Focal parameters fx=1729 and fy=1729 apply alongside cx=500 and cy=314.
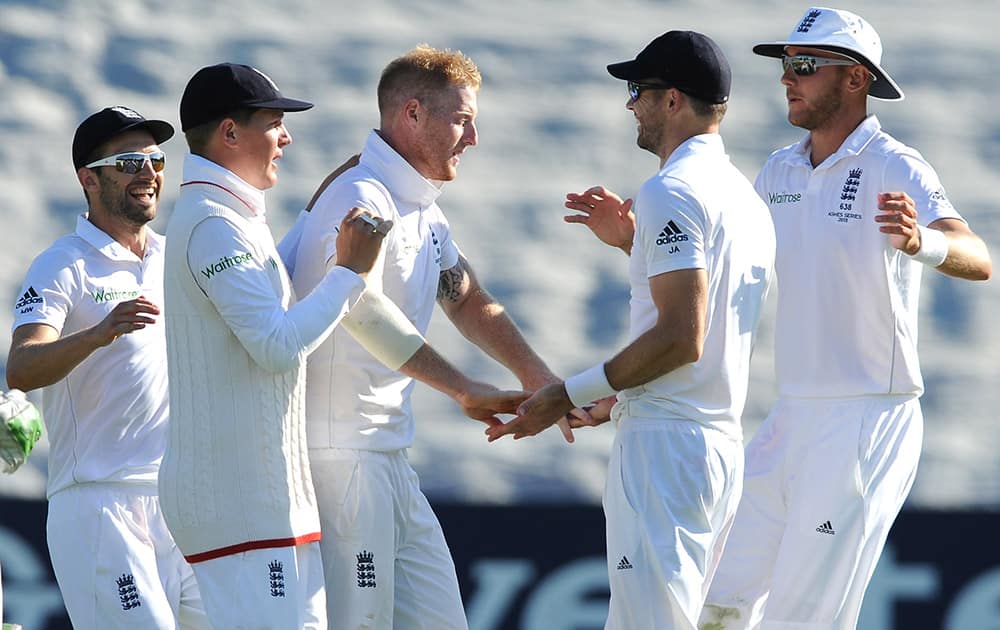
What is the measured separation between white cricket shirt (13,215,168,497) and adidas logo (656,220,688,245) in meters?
1.45

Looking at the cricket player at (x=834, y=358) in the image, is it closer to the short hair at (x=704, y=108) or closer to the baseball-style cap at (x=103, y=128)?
the short hair at (x=704, y=108)

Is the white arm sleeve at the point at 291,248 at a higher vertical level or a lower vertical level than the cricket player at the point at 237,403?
higher

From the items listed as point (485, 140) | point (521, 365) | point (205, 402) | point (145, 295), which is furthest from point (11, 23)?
point (205, 402)

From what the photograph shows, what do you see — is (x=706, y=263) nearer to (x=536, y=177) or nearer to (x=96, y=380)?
(x=96, y=380)

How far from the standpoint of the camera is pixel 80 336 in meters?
4.09

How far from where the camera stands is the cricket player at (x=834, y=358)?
421 centimetres

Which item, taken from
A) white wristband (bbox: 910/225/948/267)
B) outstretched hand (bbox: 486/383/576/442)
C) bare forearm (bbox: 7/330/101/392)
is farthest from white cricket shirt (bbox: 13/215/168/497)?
white wristband (bbox: 910/225/948/267)

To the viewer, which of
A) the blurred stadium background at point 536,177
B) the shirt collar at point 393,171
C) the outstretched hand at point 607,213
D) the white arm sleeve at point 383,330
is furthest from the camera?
the blurred stadium background at point 536,177

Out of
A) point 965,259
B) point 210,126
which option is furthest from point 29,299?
point 965,259

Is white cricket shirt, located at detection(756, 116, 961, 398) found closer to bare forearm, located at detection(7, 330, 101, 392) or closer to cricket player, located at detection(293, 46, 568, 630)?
cricket player, located at detection(293, 46, 568, 630)

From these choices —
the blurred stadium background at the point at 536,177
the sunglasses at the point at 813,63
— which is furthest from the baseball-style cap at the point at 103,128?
the blurred stadium background at the point at 536,177

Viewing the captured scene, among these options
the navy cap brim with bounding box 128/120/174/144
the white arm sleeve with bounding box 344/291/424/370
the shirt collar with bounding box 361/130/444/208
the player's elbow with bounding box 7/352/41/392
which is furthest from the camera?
the navy cap brim with bounding box 128/120/174/144

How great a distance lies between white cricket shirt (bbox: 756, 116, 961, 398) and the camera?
4.24 meters

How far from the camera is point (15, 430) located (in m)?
3.59
